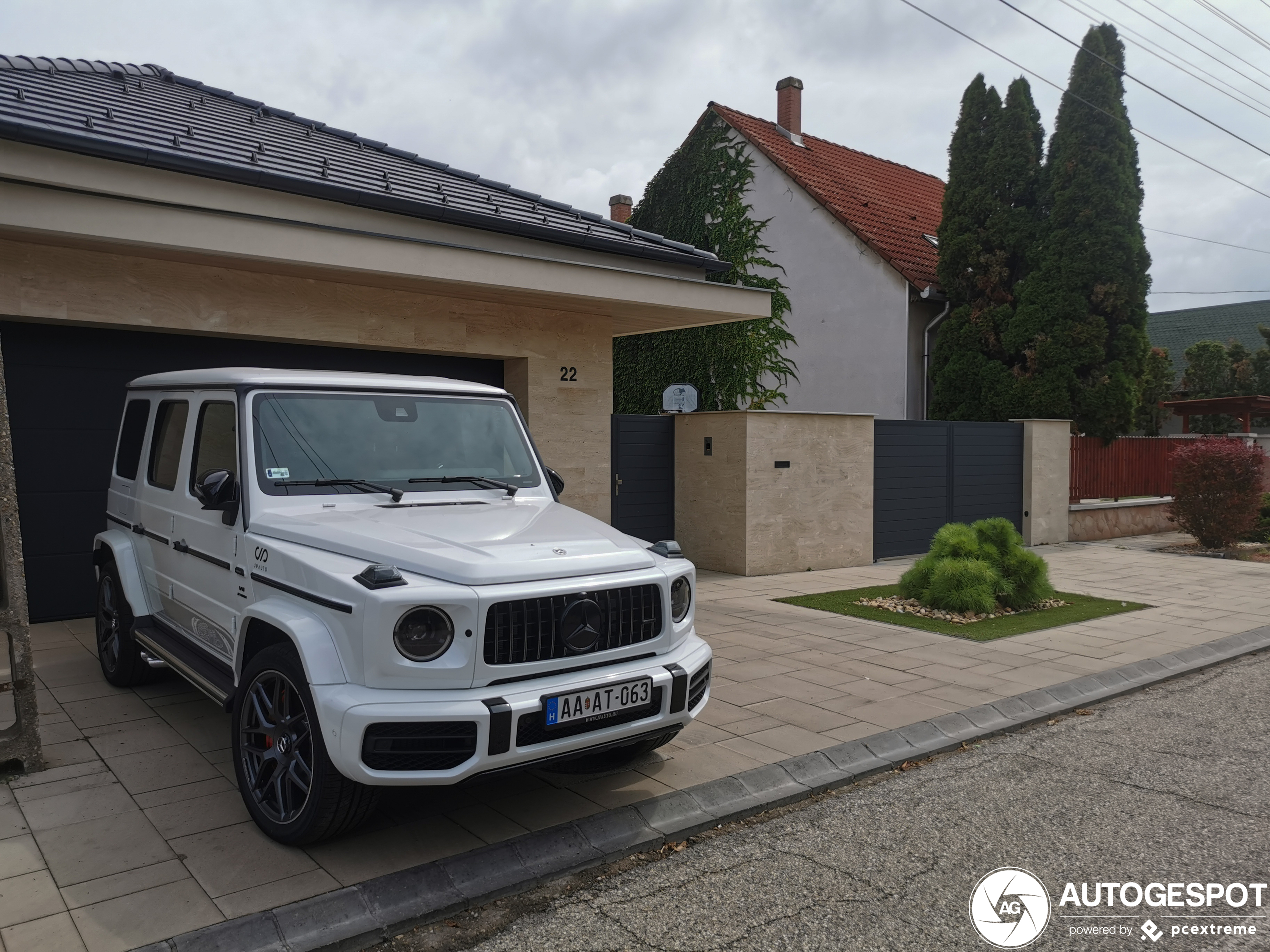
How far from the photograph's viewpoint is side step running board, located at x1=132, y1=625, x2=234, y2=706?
452cm

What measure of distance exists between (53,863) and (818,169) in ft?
68.2

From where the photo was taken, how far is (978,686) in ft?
22.0

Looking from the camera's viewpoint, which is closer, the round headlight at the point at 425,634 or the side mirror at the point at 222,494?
the round headlight at the point at 425,634

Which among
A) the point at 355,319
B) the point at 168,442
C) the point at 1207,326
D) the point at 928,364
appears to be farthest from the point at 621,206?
the point at 1207,326

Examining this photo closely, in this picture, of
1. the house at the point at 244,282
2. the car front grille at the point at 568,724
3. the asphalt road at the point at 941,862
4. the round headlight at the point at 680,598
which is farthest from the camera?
the house at the point at 244,282

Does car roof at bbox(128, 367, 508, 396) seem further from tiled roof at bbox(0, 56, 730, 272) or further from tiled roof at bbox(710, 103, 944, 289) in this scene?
tiled roof at bbox(710, 103, 944, 289)

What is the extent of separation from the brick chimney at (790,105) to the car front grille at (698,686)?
69.0 ft

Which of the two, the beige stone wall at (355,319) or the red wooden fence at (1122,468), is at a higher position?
the beige stone wall at (355,319)

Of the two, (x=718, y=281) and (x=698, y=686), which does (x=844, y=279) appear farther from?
(x=698, y=686)

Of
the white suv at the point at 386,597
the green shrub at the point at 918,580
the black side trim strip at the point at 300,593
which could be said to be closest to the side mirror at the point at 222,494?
the white suv at the point at 386,597

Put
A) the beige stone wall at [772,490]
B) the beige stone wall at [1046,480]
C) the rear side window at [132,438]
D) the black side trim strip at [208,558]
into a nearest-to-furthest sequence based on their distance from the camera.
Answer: the black side trim strip at [208,558]
the rear side window at [132,438]
the beige stone wall at [772,490]
the beige stone wall at [1046,480]

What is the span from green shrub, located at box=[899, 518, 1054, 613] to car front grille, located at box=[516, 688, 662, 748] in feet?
20.2

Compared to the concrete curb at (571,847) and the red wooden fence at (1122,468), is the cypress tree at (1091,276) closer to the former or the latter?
the red wooden fence at (1122,468)

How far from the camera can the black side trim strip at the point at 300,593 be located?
3660 millimetres
